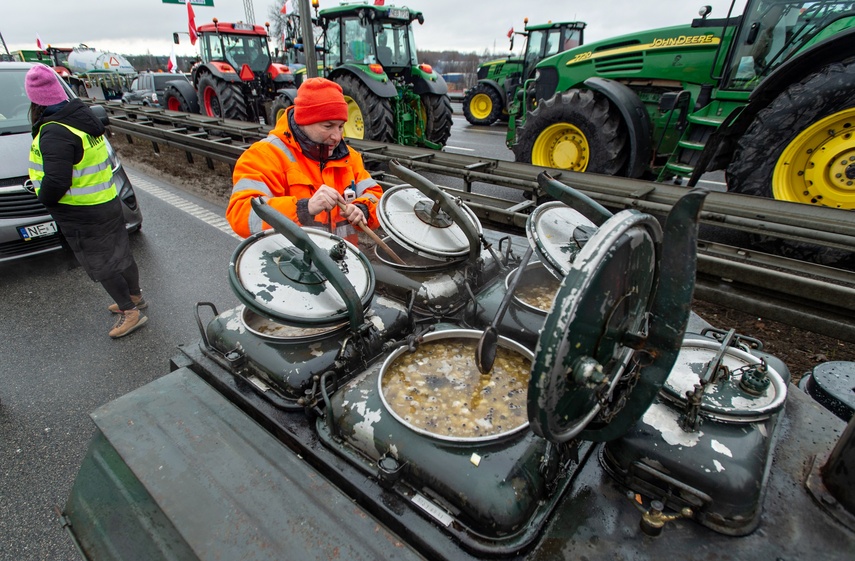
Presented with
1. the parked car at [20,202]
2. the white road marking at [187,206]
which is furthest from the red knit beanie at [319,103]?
the white road marking at [187,206]

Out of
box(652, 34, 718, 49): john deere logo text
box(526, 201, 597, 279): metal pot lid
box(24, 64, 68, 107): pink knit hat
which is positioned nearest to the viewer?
box(526, 201, 597, 279): metal pot lid

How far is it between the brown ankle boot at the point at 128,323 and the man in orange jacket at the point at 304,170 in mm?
2002

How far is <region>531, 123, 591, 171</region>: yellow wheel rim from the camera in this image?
6.04 m

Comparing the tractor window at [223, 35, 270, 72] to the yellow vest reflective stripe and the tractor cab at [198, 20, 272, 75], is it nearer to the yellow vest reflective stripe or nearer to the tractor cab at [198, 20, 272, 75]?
the tractor cab at [198, 20, 272, 75]

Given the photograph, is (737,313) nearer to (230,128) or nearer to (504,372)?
(504,372)

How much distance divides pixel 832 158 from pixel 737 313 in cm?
202

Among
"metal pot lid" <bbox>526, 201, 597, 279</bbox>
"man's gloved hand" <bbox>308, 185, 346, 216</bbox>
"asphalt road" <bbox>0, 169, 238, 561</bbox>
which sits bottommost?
"asphalt road" <bbox>0, 169, 238, 561</bbox>

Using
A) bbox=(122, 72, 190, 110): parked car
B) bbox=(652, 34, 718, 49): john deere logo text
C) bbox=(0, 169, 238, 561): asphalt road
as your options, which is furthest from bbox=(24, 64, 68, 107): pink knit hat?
bbox=(122, 72, 190, 110): parked car

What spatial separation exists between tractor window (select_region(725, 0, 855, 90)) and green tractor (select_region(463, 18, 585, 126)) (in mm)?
5284

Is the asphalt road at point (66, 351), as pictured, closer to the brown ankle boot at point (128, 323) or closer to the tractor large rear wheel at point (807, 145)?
the brown ankle boot at point (128, 323)

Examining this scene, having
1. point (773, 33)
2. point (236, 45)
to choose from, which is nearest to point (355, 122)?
point (236, 45)

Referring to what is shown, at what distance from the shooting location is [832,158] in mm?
3771

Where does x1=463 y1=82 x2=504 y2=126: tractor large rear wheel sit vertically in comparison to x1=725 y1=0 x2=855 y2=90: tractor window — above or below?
below

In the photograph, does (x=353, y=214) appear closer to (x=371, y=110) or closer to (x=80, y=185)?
(x=80, y=185)
